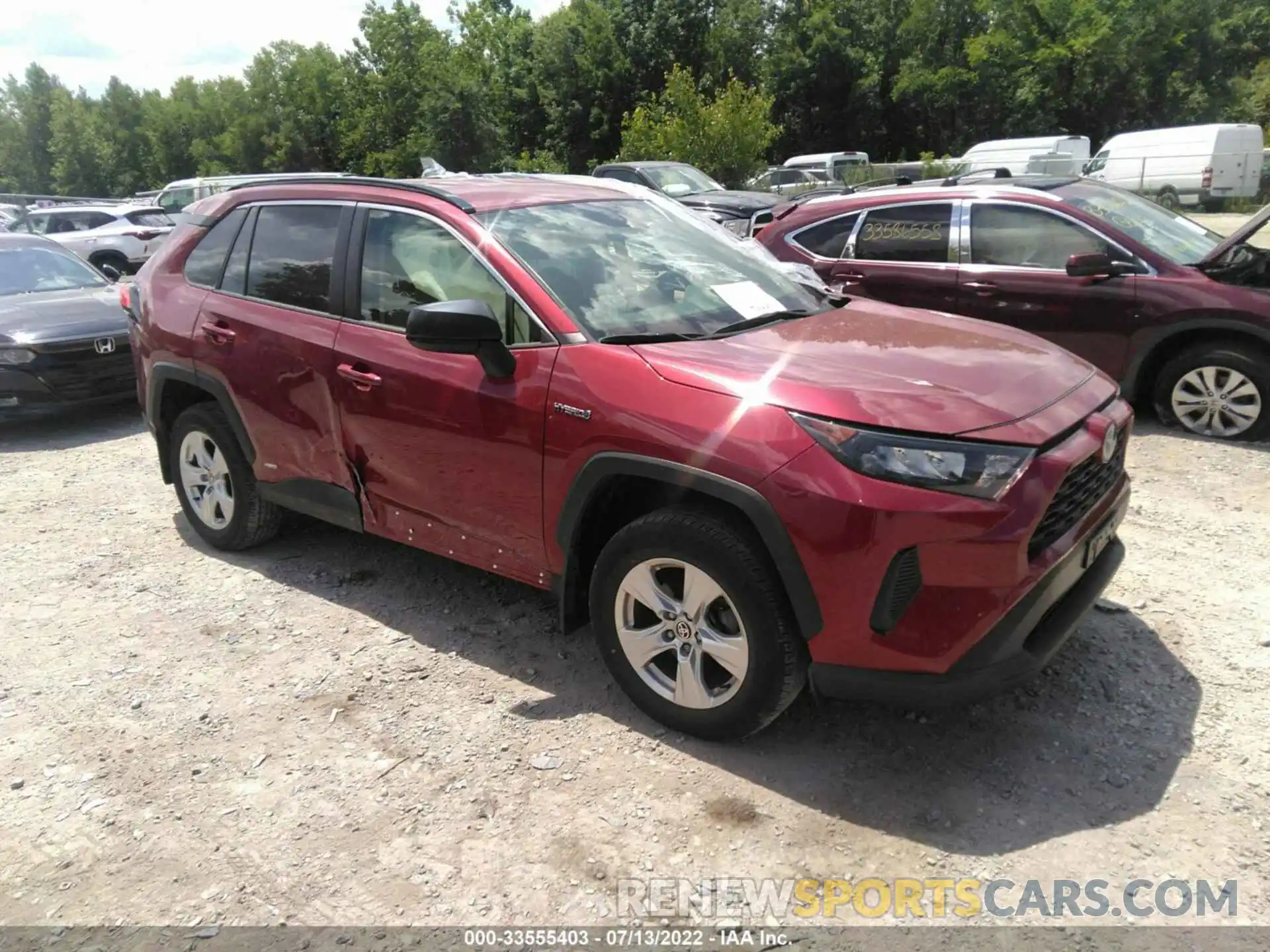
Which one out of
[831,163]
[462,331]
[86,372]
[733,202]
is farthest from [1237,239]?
[831,163]

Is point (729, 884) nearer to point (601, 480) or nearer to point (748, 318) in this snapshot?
point (601, 480)

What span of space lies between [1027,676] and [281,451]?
3.20 meters

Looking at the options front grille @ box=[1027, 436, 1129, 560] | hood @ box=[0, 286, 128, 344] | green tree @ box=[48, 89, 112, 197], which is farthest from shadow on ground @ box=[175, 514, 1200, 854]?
green tree @ box=[48, 89, 112, 197]

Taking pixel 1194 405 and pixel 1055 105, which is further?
pixel 1055 105

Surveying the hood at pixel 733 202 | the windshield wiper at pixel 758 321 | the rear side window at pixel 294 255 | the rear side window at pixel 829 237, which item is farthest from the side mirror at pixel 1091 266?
the hood at pixel 733 202

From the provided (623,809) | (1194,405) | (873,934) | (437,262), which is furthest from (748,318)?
(1194,405)

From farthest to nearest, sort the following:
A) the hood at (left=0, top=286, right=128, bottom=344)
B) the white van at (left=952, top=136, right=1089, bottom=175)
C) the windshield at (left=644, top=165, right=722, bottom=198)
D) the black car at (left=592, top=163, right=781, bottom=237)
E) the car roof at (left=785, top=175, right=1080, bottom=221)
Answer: the white van at (left=952, top=136, right=1089, bottom=175) < the windshield at (left=644, top=165, right=722, bottom=198) < the black car at (left=592, top=163, right=781, bottom=237) < the hood at (left=0, top=286, right=128, bottom=344) < the car roof at (left=785, top=175, right=1080, bottom=221)

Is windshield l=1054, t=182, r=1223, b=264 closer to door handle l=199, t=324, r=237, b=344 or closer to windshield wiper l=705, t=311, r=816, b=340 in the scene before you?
windshield wiper l=705, t=311, r=816, b=340

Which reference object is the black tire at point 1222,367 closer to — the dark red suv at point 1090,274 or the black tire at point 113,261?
the dark red suv at point 1090,274

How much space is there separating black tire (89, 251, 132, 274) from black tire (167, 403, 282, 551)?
46.4ft

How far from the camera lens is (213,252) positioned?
4.82 metres

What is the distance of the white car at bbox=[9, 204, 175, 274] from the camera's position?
17.2 metres

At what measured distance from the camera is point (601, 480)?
3.24 m

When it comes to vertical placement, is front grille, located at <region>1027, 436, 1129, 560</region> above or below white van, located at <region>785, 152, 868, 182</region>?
below
